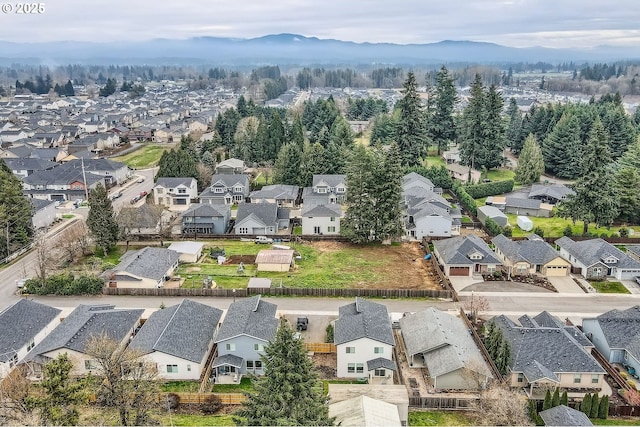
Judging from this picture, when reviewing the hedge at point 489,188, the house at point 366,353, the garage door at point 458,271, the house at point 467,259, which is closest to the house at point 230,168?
the hedge at point 489,188

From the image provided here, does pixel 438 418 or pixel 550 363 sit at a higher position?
pixel 550 363

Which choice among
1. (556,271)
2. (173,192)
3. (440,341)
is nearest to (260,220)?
(173,192)

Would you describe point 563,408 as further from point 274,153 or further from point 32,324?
point 274,153

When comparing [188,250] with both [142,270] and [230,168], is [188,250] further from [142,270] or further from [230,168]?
[230,168]

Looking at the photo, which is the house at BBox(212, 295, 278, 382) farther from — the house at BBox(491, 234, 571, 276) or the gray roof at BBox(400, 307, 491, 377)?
the house at BBox(491, 234, 571, 276)

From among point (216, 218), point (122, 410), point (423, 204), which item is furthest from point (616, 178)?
point (122, 410)

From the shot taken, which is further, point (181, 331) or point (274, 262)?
point (274, 262)

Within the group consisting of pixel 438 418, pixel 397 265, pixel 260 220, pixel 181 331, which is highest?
pixel 181 331
